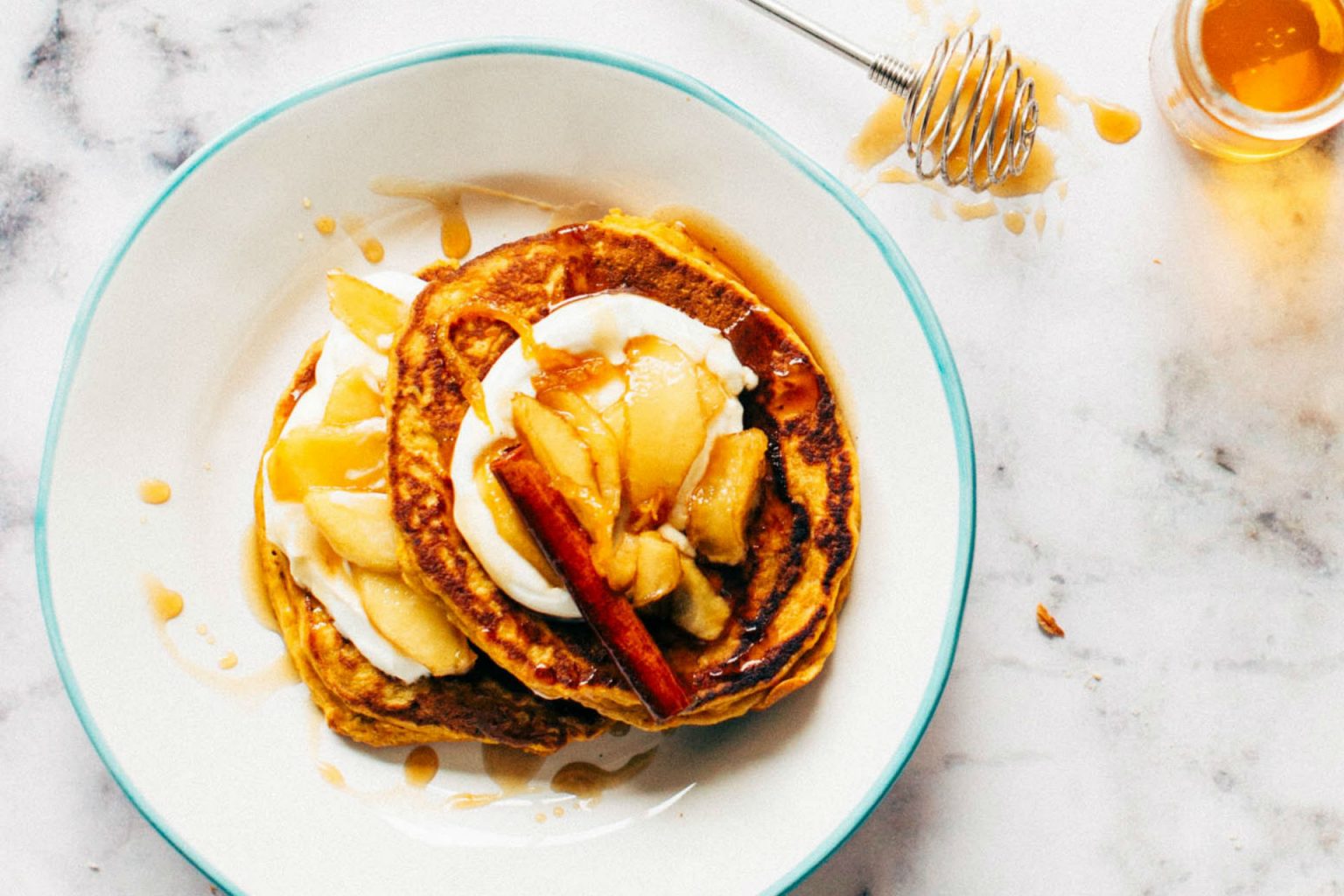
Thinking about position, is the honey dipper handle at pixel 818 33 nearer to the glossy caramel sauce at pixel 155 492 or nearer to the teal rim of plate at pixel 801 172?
the teal rim of plate at pixel 801 172

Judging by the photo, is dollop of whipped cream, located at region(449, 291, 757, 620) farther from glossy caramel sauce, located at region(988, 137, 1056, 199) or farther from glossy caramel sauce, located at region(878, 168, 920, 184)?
glossy caramel sauce, located at region(988, 137, 1056, 199)

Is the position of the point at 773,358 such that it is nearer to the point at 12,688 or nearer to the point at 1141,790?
the point at 1141,790

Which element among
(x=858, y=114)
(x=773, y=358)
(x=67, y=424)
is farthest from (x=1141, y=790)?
(x=67, y=424)

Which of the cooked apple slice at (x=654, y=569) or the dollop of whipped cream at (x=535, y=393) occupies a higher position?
the dollop of whipped cream at (x=535, y=393)

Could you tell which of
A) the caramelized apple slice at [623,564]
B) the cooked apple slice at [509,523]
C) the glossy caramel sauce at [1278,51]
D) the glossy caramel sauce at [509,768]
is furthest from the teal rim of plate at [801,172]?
the glossy caramel sauce at [1278,51]

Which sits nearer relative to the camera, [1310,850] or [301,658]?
[301,658]

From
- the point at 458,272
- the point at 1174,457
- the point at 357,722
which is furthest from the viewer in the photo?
the point at 1174,457

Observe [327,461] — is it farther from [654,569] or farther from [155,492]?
[654,569]

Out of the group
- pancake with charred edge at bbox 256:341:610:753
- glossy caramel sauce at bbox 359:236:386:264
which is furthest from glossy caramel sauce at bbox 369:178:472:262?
pancake with charred edge at bbox 256:341:610:753
